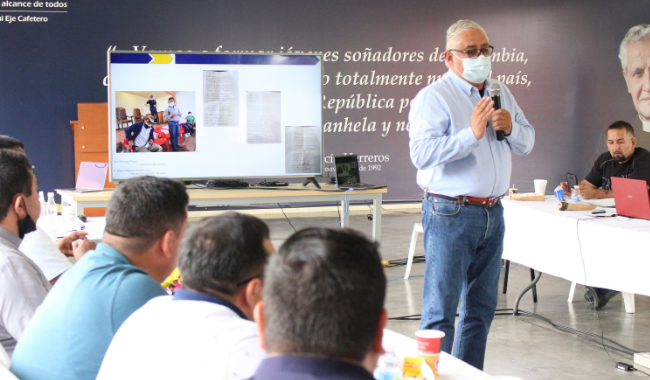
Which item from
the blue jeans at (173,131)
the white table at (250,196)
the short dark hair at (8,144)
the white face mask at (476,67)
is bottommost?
the white table at (250,196)

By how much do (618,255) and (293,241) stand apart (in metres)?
2.89

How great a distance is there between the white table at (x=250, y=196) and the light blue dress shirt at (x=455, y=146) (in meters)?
1.91

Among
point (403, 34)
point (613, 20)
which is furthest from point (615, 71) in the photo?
point (403, 34)

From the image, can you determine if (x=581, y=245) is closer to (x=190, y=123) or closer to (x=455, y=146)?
(x=455, y=146)

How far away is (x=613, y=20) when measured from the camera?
372 inches

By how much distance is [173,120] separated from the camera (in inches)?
183

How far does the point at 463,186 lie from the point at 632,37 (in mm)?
8585

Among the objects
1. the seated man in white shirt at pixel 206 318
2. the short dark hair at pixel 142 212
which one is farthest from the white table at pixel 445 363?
the short dark hair at pixel 142 212

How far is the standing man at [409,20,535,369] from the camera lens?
2.39m

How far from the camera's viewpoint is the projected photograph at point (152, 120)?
15.1 ft

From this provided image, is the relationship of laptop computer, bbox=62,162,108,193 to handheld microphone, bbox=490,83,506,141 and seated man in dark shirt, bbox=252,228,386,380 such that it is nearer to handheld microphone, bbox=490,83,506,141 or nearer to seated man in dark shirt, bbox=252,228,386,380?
handheld microphone, bbox=490,83,506,141

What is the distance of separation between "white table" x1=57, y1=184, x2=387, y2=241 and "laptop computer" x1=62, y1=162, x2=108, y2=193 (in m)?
0.06

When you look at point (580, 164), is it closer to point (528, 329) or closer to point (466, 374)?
point (528, 329)

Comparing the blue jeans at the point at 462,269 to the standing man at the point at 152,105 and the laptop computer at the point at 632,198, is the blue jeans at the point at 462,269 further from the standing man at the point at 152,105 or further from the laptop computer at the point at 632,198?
the standing man at the point at 152,105
